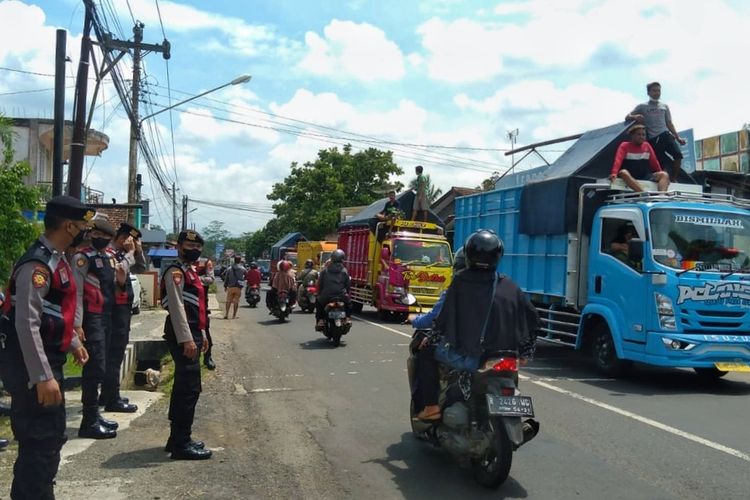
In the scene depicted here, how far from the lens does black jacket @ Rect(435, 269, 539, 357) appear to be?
16.2 ft

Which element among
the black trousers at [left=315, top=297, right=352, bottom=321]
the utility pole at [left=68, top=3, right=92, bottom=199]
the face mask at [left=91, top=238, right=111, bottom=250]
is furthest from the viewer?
the black trousers at [left=315, top=297, right=352, bottom=321]

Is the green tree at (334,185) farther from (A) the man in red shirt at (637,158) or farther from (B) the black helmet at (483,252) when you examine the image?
(B) the black helmet at (483,252)

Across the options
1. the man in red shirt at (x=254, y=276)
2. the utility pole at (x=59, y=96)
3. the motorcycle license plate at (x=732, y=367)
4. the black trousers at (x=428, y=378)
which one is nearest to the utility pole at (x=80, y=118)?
the utility pole at (x=59, y=96)

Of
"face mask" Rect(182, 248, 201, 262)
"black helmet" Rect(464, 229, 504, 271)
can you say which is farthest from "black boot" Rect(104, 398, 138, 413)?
"black helmet" Rect(464, 229, 504, 271)

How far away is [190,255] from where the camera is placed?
19.3 feet

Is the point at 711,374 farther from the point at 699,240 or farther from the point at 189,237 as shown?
the point at 189,237

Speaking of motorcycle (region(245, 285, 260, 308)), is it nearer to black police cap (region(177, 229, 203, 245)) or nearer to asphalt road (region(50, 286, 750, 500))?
asphalt road (region(50, 286, 750, 500))

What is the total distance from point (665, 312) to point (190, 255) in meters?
5.99

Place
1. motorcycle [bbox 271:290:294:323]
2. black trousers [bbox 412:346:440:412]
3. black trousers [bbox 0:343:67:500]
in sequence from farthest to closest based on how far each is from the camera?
motorcycle [bbox 271:290:294:323] < black trousers [bbox 412:346:440:412] < black trousers [bbox 0:343:67:500]

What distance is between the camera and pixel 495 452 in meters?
4.82

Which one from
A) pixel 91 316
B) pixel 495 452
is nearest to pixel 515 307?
pixel 495 452

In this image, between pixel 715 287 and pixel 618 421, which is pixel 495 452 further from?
pixel 715 287

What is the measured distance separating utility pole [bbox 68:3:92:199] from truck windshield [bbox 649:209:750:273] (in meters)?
8.60

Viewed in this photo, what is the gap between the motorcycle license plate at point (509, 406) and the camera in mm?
4676
